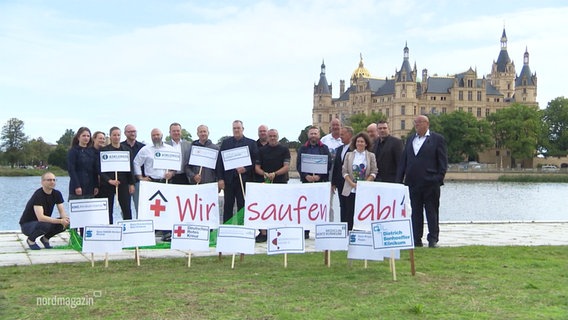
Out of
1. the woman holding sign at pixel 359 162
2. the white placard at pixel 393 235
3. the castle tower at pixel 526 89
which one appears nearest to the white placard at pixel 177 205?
the woman holding sign at pixel 359 162

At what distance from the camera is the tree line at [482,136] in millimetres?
89312

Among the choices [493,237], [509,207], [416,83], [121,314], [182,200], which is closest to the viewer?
[121,314]

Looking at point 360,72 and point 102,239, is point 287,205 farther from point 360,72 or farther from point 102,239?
A: point 360,72

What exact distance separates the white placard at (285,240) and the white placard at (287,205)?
0.35 metres

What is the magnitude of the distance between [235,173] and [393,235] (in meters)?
3.89

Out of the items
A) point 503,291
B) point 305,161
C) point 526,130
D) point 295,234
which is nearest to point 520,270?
point 503,291

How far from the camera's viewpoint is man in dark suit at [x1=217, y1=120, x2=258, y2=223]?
1055 cm

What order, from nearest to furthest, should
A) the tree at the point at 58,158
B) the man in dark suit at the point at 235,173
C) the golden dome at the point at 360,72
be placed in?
1. the man in dark suit at the point at 235,173
2. the tree at the point at 58,158
3. the golden dome at the point at 360,72

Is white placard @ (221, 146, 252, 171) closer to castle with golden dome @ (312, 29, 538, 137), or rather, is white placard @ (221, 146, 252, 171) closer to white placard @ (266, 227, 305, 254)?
white placard @ (266, 227, 305, 254)

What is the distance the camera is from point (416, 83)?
123 m

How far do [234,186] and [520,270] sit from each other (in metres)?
4.94

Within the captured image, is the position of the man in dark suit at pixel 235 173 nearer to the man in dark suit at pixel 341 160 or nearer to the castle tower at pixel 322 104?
the man in dark suit at pixel 341 160

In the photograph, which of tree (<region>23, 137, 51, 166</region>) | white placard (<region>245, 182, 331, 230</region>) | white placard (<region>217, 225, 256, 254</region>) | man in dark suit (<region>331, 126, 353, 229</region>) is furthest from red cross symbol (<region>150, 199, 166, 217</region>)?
tree (<region>23, 137, 51, 166</region>)

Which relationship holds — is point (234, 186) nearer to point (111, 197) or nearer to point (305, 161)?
point (305, 161)
